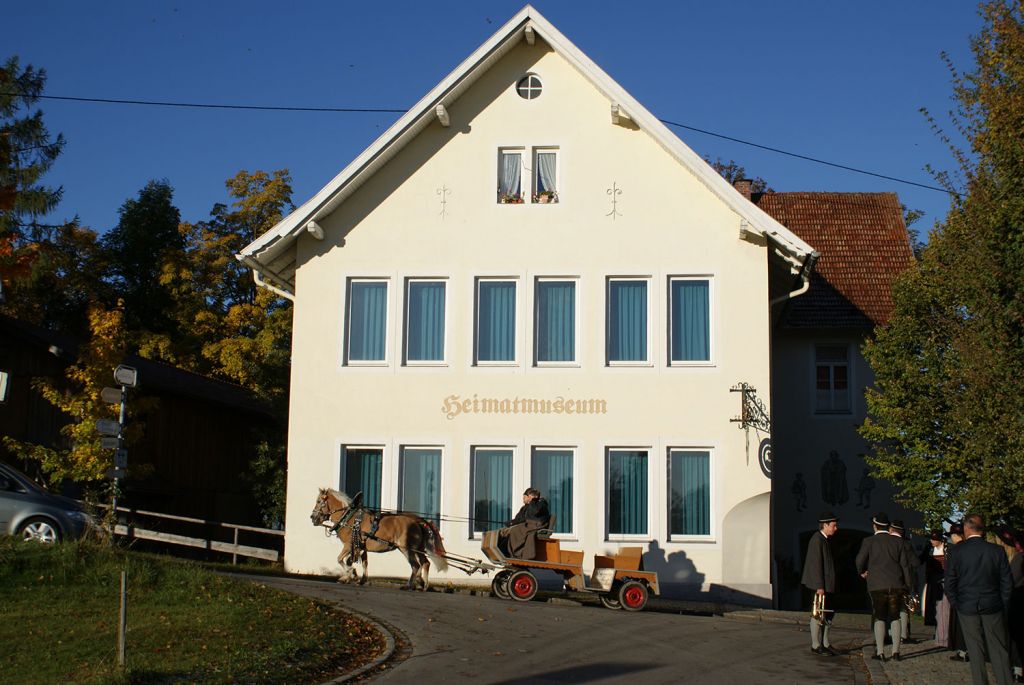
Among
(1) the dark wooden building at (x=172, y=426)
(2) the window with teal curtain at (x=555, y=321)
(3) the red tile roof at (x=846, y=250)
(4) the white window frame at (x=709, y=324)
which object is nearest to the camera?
(4) the white window frame at (x=709, y=324)

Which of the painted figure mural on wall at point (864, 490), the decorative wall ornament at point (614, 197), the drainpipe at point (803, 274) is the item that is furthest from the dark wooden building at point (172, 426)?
the painted figure mural on wall at point (864, 490)

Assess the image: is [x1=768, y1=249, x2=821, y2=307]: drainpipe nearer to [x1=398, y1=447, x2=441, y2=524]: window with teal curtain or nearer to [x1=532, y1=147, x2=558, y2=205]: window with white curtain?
[x1=532, y1=147, x2=558, y2=205]: window with white curtain

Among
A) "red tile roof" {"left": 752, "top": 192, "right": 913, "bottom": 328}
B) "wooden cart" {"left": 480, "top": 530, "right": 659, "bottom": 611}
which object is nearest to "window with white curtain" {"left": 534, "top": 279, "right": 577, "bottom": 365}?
"wooden cart" {"left": 480, "top": 530, "right": 659, "bottom": 611}

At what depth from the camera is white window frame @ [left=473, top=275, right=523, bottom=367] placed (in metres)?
22.8

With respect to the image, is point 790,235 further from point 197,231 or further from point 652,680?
point 197,231

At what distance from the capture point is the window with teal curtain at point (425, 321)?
23.0 m

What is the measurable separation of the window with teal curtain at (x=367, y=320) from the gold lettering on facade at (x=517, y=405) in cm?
166

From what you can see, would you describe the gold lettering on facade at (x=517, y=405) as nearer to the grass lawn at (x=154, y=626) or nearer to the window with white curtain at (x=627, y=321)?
the window with white curtain at (x=627, y=321)

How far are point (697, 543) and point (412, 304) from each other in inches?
269

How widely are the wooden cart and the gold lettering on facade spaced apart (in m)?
3.97

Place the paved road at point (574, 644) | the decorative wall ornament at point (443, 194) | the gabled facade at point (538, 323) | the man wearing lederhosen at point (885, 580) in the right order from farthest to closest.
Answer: the decorative wall ornament at point (443, 194)
the gabled facade at point (538, 323)
the man wearing lederhosen at point (885, 580)
the paved road at point (574, 644)

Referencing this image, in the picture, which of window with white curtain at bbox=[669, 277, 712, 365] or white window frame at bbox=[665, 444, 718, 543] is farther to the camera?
window with white curtain at bbox=[669, 277, 712, 365]

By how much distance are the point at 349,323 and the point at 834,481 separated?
11575 mm

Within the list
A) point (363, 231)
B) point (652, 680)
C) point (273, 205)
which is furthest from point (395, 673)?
point (273, 205)
